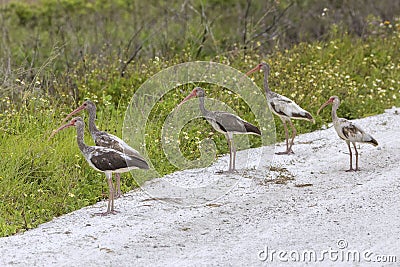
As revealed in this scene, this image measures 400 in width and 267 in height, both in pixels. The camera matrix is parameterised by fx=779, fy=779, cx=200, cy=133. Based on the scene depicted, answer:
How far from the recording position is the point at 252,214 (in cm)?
758

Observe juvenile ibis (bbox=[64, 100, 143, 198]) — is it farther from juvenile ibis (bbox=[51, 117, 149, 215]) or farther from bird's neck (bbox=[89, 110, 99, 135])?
juvenile ibis (bbox=[51, 117, 149, 215])

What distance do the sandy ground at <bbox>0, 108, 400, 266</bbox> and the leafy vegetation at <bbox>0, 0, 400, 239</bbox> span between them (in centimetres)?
54

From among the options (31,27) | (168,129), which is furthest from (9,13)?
(168,129)

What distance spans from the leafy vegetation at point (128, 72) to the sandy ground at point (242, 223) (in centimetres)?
54

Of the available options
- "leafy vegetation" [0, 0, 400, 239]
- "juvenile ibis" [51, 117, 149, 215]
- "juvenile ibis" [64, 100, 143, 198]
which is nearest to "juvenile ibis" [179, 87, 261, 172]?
"leafy vegetation" [0, 0, 400, 239]

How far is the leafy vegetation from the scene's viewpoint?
8.44m

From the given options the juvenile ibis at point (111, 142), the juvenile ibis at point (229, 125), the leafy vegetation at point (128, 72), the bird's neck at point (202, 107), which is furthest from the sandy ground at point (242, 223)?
the bird's neck at point (202, 107)

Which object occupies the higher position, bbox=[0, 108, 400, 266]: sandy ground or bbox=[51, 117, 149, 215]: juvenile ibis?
bbox=[51, 117, 149, 215]: juvenile ibis

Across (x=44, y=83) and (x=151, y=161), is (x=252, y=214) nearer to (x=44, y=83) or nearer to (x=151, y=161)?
(x=151, y=161)

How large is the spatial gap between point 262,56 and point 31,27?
6912mm

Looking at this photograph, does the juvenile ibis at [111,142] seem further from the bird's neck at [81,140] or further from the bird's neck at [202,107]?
the bird's neck at [202,107]

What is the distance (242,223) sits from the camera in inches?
288

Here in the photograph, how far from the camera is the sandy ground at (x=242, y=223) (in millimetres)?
6402

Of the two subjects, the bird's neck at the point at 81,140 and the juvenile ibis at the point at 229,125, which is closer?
the bird's neck at the point at 81,140
